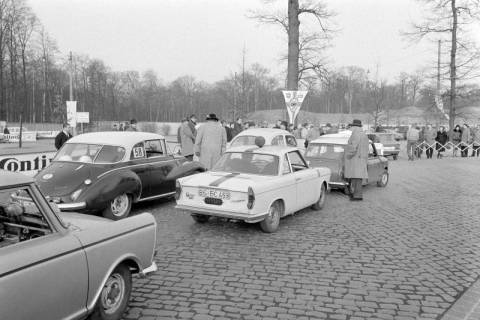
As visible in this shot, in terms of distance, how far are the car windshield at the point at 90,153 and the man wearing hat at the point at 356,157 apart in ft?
17.1

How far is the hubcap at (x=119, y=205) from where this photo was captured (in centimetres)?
819

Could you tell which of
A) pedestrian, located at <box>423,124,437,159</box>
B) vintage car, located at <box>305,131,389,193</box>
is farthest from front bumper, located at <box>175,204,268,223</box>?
pedestrian, located at <box>423,124,437,159</box>

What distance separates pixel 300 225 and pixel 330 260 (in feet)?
6.63

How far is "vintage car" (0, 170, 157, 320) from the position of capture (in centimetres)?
304

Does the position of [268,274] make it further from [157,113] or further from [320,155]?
[157,113]

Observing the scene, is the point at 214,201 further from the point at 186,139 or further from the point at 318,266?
the point at 186,139

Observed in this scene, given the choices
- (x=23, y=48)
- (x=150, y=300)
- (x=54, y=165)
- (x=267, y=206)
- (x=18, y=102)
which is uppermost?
(x=23, y=48)

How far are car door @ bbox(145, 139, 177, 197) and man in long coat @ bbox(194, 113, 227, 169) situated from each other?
1.09m

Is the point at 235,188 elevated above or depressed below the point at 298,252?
above

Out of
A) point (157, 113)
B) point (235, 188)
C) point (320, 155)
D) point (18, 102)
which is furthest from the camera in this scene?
point (157, 113)

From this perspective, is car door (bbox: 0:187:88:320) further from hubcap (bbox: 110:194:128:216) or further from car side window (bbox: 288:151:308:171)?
car side window (bbox: 288:151:308:171)

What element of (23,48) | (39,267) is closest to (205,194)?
(39,267)

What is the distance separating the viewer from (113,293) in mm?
4090

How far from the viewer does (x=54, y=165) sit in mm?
8367
